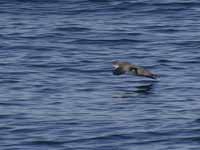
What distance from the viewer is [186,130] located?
82.4 ft

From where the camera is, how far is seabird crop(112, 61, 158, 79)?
29.7 metres

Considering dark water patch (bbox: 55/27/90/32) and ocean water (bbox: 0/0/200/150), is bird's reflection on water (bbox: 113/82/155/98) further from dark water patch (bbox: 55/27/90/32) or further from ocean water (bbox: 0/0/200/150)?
dark water patch (bbox: 55/27/90/32)

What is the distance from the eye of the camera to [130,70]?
1171 inches

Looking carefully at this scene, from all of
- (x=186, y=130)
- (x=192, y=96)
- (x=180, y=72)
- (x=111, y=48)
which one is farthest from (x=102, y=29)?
(x=186, y=130)

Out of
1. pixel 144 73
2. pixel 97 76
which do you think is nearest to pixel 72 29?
pixel 97 76

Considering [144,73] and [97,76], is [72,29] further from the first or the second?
[144,73]

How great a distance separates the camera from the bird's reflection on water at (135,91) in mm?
28842

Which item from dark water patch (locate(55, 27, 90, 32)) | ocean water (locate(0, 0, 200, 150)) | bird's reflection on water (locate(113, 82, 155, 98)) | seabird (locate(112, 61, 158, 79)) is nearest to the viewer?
ocean water (locate(0, 0, 200, 150))

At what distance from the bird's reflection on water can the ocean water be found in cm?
2

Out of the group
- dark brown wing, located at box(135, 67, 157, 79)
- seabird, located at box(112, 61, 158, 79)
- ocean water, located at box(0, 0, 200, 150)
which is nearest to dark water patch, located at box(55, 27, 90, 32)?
ocean water, located at box(0, 0, 200, 150)

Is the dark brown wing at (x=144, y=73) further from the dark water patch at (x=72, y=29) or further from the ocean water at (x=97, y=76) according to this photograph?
the dark water patch at (x=72, y=29)

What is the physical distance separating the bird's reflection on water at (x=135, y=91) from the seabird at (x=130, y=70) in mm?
299

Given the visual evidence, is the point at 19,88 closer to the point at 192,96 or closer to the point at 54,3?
the point at 192,96

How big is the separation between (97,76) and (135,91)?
202cm
